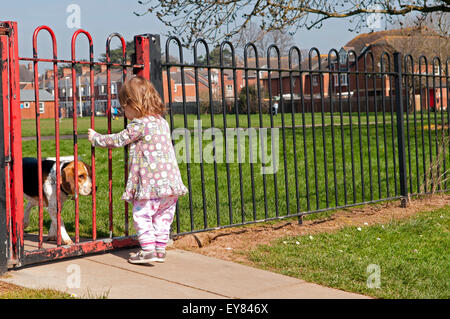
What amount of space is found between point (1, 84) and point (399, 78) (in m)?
5.31

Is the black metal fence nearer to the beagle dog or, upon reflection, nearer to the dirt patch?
the dirt patch

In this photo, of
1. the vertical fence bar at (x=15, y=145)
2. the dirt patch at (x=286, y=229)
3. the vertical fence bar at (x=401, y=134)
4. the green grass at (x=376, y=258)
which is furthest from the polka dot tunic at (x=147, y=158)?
the vertical fence bar at (x=401, y=134)

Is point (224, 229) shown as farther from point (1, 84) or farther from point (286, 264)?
point (1, 84)

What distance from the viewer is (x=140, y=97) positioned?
4609 millimetres

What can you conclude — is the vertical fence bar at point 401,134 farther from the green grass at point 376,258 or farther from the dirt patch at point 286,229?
the green grass at point 376,258

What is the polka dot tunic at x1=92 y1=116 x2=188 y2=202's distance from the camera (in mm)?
4547

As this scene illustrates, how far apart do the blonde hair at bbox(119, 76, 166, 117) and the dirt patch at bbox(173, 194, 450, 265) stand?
4.48 ft

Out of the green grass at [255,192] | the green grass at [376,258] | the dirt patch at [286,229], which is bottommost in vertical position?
the green grass at [376,258]

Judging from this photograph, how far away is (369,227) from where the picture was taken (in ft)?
20.9

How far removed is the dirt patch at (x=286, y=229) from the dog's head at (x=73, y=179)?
951 mm

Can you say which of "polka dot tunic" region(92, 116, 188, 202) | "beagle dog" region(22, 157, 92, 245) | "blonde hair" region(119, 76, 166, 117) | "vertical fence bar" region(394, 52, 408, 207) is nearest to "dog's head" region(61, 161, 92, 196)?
"beagle dog" region(22, 157, 92, 245)

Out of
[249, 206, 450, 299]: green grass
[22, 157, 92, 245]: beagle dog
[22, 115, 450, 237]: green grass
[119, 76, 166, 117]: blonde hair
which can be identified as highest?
[119, 76, 166, 117]: blonde hair

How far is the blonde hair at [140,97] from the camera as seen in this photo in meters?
4.61
